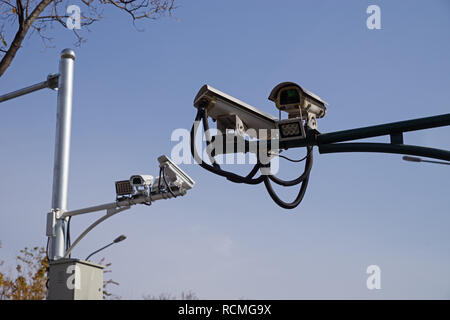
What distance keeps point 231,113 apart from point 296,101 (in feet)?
2.68

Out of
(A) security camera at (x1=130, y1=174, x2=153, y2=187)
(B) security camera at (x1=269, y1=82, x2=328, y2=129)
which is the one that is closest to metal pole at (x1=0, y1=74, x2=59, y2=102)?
(A) security camera at (x1=130, y1=174, x2=153, y2=187)

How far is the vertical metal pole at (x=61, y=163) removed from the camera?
1266 cm

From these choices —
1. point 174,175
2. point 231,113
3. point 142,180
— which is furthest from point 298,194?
point 142,180

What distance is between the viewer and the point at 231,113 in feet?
23.5

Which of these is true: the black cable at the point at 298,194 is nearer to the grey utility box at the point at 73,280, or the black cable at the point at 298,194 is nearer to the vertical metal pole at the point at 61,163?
the grey utility box at the point at 73,280

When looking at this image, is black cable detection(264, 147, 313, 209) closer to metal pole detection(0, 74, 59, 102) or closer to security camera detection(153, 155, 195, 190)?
security camera detection(153, 155, 195, 190)

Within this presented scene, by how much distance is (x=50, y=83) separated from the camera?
1309 centimetres

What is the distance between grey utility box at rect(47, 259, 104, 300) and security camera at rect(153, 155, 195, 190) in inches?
145

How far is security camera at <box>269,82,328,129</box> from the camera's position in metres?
7.46

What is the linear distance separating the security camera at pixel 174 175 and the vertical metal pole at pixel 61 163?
2282 mm

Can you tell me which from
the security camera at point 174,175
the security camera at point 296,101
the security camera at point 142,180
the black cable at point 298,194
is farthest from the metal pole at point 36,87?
the black cable at point 298,194

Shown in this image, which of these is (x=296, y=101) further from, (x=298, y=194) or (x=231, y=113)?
(x=298, y=194)

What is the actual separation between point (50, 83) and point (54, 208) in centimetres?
250
